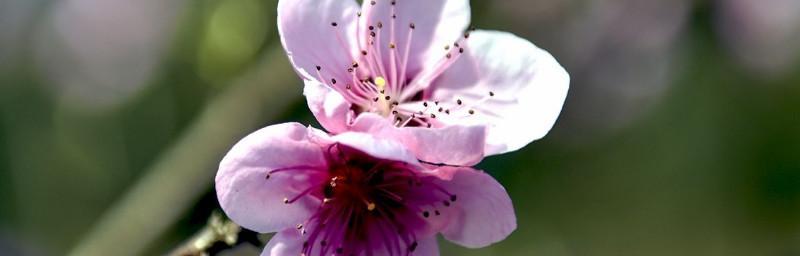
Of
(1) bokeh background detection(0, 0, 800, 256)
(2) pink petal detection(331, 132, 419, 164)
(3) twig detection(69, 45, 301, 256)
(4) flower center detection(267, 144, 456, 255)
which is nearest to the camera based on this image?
(2) pink petal detection(331, 132, 419, 164)

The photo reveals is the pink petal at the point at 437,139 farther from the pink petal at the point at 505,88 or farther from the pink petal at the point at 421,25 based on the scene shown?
the pink petal at the point at 421,25

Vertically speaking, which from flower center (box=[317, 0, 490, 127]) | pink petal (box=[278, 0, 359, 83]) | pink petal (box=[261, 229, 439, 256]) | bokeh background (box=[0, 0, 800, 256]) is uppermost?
pink petal (box=[278, 0, 359, 83])

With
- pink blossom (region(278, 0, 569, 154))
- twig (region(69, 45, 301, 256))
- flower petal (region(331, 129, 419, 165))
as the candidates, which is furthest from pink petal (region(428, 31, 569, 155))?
twig (region(69, 45, 301, 256))

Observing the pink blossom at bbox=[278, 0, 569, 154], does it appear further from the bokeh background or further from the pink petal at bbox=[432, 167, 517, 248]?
the bokeh background

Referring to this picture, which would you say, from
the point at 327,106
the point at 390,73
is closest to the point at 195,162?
the point at 390,73

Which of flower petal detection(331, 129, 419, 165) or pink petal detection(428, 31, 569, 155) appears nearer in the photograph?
flower petal detection(331, 129, 419, 165)

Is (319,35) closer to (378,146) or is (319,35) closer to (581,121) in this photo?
(378,146)

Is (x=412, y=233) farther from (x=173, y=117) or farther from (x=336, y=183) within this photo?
(x=173, y=117)

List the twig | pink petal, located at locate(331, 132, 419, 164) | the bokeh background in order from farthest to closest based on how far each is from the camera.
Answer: the bokeh background, the twig, pink petal, located at locate(331, 132, 419, 164)
